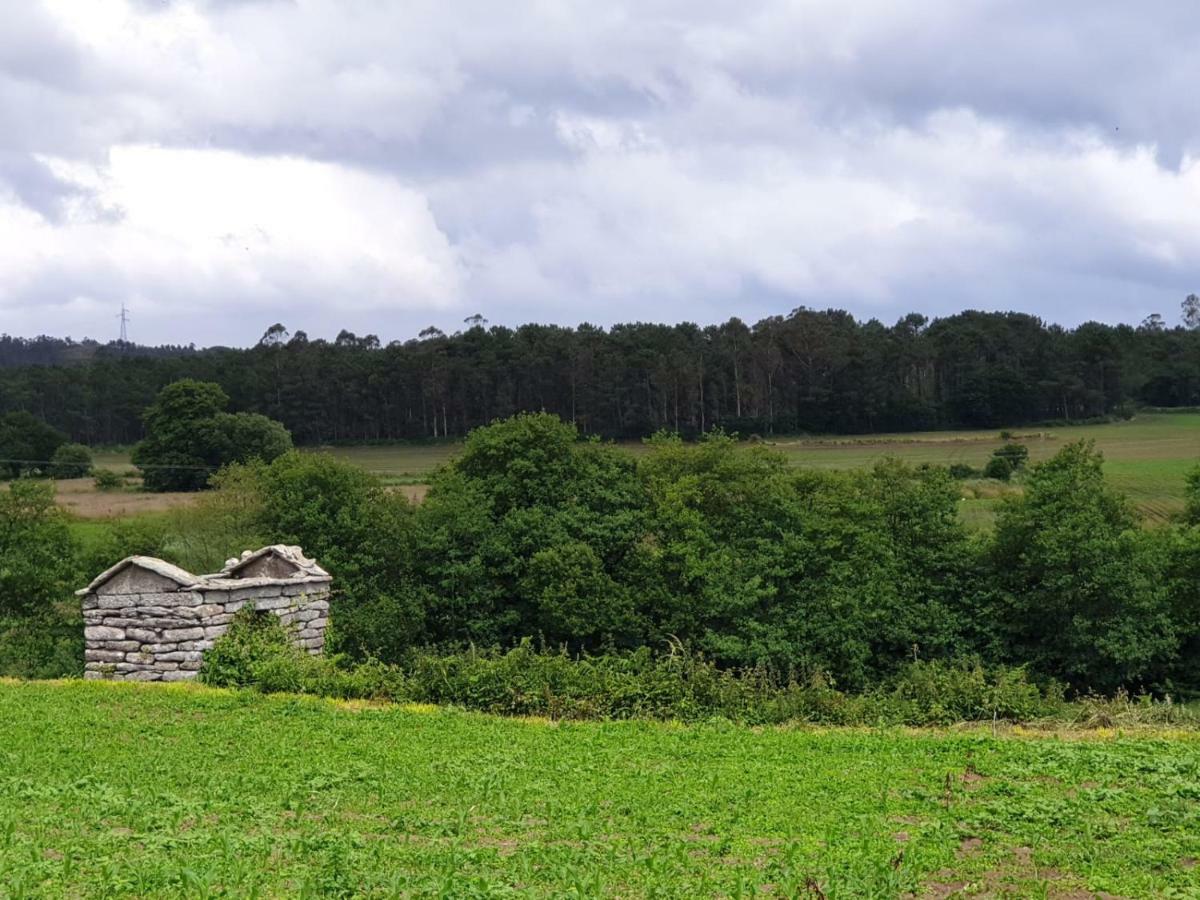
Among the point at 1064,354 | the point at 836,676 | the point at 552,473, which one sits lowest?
the point at 836,676

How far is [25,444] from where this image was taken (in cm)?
7319

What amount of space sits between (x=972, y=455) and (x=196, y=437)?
49125 millimetres

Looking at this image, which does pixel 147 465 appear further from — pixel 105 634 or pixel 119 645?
pixel 119 645

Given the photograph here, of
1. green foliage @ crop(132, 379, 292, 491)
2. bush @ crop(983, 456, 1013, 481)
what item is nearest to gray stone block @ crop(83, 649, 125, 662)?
bush @ crop(983, 456, 1013, 481)

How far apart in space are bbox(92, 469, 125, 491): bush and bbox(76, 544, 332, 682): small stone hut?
155 feet

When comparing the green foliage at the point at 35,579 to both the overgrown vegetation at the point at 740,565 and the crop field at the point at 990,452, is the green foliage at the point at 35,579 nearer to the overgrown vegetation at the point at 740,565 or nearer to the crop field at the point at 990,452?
the overgrown vegetation at the point at 740,565

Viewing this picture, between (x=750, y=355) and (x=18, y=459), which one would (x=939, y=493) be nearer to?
(x=750, y=355)

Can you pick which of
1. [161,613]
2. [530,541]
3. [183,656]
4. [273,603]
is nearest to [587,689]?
[273,603]

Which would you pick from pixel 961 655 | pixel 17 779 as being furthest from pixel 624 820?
pixel 961 655

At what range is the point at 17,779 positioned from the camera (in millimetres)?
11203

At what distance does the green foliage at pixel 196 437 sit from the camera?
2623 inches

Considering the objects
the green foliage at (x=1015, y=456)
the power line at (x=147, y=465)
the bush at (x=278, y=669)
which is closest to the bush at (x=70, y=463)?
the power line at (x=147, y=465)

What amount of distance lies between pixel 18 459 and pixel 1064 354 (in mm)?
77492

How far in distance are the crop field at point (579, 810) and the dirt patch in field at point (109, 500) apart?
118 feet
